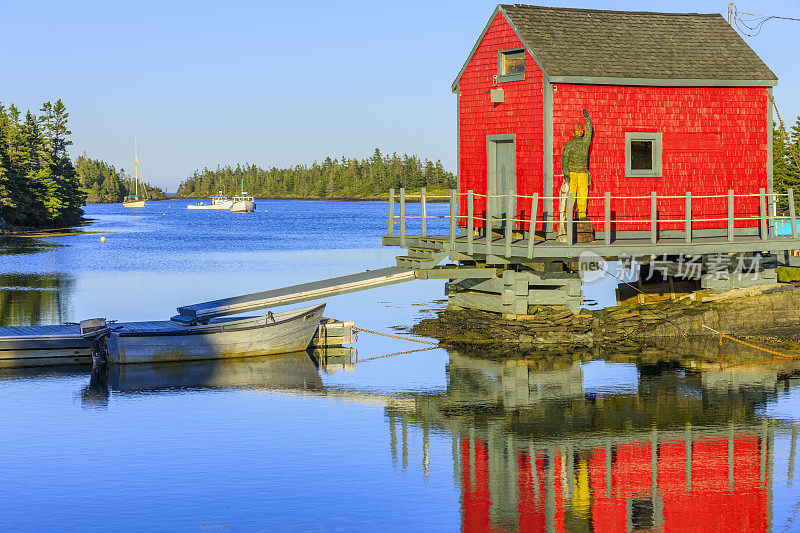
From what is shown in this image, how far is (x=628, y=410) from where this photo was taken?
1994 centimetres

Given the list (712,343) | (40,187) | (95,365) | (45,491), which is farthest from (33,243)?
(45,491)

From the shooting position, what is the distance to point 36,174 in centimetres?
9544

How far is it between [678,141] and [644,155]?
1030 millimetres

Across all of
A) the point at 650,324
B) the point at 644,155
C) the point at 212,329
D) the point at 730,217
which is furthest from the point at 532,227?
the point at 212,329

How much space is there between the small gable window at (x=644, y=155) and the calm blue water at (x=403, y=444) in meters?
5.13

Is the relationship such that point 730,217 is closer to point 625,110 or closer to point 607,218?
point 607,218

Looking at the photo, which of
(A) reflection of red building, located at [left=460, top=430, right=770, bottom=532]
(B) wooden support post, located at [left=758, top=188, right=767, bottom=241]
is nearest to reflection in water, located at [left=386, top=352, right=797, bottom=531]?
(A) reflection of red building, located at [left=460, top=430, right=770, bottom=532]

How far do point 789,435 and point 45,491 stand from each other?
12.3 m

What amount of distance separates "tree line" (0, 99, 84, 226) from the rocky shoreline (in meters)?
62.4

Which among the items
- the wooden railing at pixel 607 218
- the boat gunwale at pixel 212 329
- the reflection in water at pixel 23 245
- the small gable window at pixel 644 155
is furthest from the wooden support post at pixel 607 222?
the reflection in water at pixel 23 245

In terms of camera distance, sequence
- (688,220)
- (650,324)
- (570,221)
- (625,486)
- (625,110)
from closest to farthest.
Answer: (625,486), (570,221), (688,220), (625,110), (650,324)

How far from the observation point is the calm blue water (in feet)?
45.5

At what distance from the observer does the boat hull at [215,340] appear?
24.5 m

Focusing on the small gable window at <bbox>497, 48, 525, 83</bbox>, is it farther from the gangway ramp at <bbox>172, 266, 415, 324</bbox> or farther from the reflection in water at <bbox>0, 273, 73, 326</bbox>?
the reflection in water at <bbox>0, 273, 73, 326</bbox>
